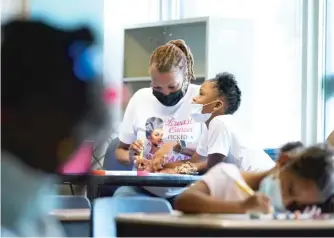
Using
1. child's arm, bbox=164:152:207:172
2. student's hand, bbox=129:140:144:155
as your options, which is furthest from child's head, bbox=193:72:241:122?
student's hand, bbox=129:140:144:155

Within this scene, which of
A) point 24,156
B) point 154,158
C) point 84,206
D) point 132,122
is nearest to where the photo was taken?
point 24,156

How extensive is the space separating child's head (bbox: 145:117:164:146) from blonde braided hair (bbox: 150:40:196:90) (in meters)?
0.25

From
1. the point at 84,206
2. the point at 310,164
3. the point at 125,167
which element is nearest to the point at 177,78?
the point at 125,167

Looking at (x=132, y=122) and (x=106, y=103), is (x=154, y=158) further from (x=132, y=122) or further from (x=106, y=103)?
(x=106, y=103)

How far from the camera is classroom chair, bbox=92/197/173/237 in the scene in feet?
6.35

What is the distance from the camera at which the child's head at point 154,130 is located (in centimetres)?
379

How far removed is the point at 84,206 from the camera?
229 centimetres

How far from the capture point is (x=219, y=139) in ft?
11.5

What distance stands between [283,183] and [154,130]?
2.11 meters

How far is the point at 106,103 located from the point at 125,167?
10.8 feet

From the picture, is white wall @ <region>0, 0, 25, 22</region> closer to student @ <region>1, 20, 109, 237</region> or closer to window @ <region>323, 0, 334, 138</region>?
student @ <region>1, 20, 109, 237</region>

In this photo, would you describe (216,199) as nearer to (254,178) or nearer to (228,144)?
(254,178)

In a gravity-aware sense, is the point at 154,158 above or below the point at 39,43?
below

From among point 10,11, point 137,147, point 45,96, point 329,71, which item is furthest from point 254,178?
point 329,71
